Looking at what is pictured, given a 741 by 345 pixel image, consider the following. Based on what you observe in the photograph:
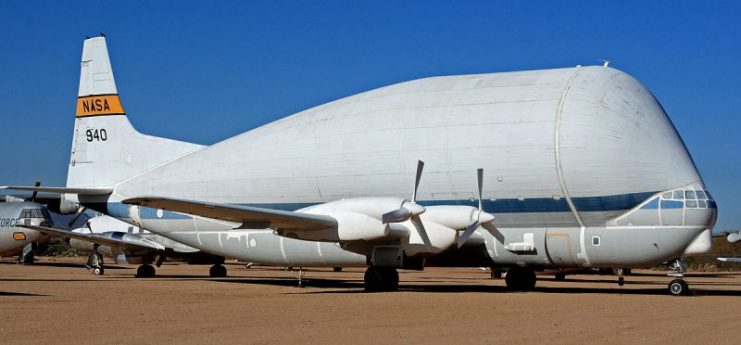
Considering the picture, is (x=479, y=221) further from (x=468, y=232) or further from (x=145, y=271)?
(x=145, y=271)

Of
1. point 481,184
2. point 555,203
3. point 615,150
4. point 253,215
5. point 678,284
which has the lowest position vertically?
point 678,284

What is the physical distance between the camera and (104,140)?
34156mm

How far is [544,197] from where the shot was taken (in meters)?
24.6

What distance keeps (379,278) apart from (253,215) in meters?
3.88

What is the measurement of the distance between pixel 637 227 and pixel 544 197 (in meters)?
2.50

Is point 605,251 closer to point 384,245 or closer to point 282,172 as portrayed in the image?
point 384,245

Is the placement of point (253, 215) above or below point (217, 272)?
above

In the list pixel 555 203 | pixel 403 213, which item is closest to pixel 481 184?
pixel 555 203

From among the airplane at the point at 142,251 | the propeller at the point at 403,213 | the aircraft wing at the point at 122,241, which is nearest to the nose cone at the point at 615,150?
the propeller at the point at 403,213

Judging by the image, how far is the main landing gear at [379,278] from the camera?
2505 cm

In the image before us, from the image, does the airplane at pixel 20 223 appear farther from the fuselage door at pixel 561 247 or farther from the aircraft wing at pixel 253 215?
the fuselage door at pixel 561 247

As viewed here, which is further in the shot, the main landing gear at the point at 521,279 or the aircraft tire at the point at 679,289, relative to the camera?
the main landing gear at the point at 521,279

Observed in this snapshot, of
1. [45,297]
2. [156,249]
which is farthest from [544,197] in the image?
[156,249]

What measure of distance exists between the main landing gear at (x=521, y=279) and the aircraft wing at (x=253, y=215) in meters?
6.09
